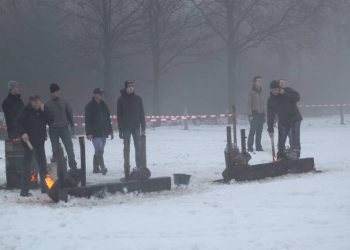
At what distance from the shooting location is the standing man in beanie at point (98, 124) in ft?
39.4

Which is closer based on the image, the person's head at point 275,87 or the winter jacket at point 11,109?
the winter jacket at point 11,109

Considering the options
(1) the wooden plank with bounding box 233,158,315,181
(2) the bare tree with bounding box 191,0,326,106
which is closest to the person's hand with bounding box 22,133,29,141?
(1) the wooden plank with bounding box 233,158,315,181

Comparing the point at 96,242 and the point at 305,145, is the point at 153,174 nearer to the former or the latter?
the point at 96,242

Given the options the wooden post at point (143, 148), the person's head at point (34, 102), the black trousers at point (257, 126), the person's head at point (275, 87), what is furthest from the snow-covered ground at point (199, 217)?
the black trousers at point (257, 126)

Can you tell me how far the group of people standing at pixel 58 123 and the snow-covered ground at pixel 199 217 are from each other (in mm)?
658

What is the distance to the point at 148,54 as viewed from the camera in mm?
36406

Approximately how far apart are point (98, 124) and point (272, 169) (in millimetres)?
3699

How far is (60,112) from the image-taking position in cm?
1131

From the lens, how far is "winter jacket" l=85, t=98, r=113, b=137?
1201 cm

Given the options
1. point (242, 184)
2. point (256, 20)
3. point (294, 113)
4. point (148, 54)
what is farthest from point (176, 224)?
point (148, 54)

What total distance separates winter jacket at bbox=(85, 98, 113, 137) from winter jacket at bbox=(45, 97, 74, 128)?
0.61 meters

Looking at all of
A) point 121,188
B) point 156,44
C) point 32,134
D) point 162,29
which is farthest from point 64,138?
point 162,29

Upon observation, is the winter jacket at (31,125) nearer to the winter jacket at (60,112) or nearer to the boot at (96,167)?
the winter jacket at (60,112)

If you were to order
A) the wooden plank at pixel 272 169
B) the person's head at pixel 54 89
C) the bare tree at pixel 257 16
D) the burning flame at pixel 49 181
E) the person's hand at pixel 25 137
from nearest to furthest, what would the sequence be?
1. the burning flame at pixel 49 181
2. the person's hand at pixel 25 137
3. the wooden plank at pixel 272 169
4. the person's head at pixel 54 89
5. the bare tree at pixel 257 16
